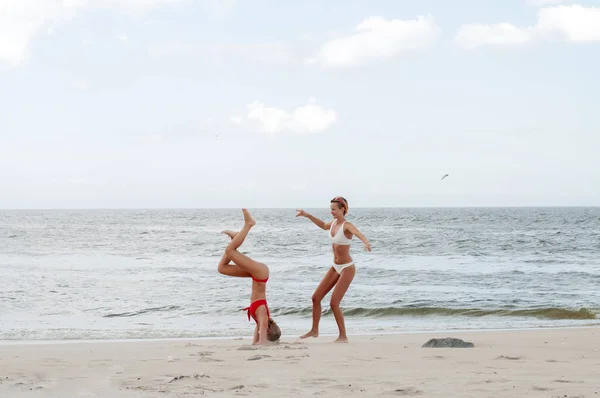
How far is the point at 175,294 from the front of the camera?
1659 cm

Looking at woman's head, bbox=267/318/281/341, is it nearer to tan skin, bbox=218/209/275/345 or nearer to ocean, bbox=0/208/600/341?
tan skin, bbox=218/209/275/345

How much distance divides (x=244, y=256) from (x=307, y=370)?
2.17 metres

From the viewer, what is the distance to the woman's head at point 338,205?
8.70 metres

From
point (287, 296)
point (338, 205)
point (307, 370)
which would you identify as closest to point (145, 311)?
point (287, 296)

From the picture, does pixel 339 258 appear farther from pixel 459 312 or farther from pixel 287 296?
pixel 287 296

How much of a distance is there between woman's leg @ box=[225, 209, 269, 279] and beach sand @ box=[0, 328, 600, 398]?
85 cm

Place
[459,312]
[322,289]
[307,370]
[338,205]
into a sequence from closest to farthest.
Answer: [307,370] < [338,205] < [322,289] < [459,312]

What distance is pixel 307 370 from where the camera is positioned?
21.1 ft

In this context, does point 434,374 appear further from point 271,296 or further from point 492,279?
point 492,279

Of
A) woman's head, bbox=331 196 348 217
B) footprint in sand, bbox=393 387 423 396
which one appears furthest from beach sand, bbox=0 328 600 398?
woman's head, bbox=331 196 348 217

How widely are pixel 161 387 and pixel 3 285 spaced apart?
522 inches

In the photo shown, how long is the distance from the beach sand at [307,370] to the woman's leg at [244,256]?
2.79 feet

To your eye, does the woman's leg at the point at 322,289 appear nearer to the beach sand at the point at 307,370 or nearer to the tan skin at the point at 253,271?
the beach sand at the point at 307,370

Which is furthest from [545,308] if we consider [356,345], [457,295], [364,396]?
[364,396]
